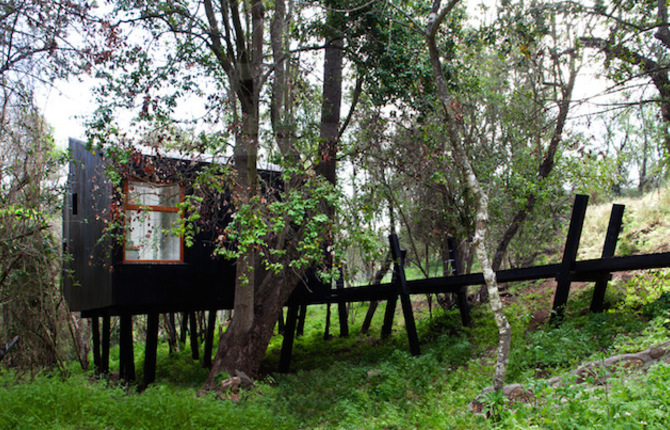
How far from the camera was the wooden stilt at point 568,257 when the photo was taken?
979 cm

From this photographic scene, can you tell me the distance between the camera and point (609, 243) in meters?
10.0

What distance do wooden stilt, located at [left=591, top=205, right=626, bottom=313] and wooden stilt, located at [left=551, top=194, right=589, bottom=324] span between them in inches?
21.1

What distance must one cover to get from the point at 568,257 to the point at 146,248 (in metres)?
8.33

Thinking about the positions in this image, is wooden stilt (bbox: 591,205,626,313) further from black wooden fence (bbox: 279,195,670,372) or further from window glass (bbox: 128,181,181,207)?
window glass (bbox: 128,181,181,207)

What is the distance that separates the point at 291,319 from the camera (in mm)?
14562

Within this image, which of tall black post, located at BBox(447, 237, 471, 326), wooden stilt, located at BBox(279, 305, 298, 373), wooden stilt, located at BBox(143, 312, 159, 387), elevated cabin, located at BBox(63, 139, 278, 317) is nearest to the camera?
elevated cabin, located at BBox(63, 139, 278, 317)

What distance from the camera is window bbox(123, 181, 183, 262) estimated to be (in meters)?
11.6

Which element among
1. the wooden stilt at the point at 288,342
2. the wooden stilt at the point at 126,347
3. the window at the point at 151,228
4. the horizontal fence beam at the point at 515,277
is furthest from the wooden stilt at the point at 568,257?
the wooden stilt at the point at 126,347

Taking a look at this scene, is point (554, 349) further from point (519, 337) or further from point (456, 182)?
point (456, 182)

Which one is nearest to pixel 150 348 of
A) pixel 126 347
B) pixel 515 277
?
pixel 126 347

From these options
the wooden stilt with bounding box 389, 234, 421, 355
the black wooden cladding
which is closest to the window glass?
Answer: the black wooden cladding

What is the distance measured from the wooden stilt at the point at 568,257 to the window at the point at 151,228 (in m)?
7.47

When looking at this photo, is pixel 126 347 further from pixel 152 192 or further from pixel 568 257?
pixel 568 257

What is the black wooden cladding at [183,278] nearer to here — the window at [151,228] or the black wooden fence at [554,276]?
the black wooden fence at [554,276]
